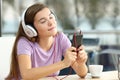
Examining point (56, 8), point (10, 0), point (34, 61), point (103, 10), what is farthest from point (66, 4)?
point (34, 61)

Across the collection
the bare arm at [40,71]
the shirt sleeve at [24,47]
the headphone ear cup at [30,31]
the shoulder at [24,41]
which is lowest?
the bare arm at [40,71]

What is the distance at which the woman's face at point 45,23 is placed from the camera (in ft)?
5.41

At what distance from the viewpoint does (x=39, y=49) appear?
1784mm

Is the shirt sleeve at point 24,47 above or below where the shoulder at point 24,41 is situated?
below

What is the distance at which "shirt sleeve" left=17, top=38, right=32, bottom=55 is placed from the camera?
1.67 meters

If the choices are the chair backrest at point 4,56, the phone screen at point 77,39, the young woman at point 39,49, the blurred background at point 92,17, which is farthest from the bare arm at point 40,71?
the blurred background at point 92,17

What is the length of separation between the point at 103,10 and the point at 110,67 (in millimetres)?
1059

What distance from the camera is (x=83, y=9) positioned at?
506cm

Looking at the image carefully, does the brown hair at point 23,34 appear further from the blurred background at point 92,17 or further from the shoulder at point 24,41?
the blurred background at point 92,17

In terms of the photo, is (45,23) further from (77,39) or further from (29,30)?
(77,39)

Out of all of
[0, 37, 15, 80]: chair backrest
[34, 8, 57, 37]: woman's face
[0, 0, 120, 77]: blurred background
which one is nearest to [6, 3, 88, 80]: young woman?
[34, 8, 57, 37]: woman's face

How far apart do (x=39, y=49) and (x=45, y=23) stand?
209 millimetres

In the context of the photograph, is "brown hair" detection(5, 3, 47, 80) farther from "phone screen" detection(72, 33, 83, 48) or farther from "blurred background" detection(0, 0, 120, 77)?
"blurred background" detection(0, 0, 120, 77)

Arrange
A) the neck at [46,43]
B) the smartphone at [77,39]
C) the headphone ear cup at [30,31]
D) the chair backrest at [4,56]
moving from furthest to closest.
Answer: the chair backrest at [4,56]
the neck at [46,43]
the headphone ear cup at [30,31]
the smartphone at [77,39]
